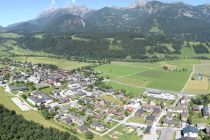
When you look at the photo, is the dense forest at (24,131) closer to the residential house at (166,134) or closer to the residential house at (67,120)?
the residential house at (67,120)

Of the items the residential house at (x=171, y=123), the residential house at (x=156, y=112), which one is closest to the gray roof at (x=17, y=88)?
the residential house at (x=156, y=112)

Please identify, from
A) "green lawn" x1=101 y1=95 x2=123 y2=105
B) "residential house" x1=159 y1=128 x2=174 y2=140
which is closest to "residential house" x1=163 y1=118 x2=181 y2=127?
"residential house" x1=159 y1=128 x2=174 y2=140

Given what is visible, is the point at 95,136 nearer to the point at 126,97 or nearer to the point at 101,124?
the point at 101,124

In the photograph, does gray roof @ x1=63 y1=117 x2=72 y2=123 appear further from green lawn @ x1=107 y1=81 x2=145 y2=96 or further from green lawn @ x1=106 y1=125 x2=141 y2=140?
green lawn @ x1=107 y1=81 x2=145 y2=96

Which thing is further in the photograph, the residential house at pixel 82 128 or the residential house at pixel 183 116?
the residential house at pixel 183 116

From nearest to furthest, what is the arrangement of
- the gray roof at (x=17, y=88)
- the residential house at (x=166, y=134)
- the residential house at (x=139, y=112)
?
the residential house at (x=166, y=134), the residential house at (x=139, y=112), the gray roof at (x=17, y=88)

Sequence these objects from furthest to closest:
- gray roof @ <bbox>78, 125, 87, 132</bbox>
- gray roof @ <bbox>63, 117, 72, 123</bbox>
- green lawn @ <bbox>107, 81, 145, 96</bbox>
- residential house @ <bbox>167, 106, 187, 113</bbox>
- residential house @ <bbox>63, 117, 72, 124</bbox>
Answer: green lawn @ <bbox>107, 81, 145, 96</bbox> < residential house @ <bbox>167, 106, 187, 113</bbox> < gray roof @ <bbox>63, 117, 72, 123</bbox> < residential house @ <bbox>63, 117, 72, 124</bbox> < gray roof @ <bbox>78, 125, 87, 132</bbox>

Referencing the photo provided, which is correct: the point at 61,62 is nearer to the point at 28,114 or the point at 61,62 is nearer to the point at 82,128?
the point at 28,114
